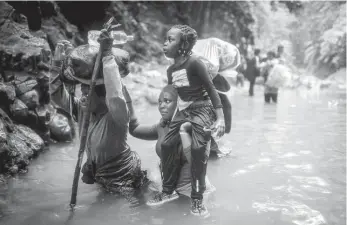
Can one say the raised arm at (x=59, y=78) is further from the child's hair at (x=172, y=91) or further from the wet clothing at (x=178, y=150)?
the child's hair at (x=172, y=91)

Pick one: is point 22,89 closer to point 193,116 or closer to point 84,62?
point 84,62

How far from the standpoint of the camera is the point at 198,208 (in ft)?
10.0

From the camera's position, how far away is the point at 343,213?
311 centimetres

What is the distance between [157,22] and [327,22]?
1443 cm

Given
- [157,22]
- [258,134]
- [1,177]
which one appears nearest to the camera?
[1,177]

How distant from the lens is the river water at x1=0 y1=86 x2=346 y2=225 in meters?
2.96

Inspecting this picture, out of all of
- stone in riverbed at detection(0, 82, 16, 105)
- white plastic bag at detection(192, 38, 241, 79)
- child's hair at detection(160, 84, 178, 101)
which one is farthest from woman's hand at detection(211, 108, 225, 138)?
stone in riverbed at detection(0, 82, 16, 105)

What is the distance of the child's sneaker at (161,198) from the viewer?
324 centimetres

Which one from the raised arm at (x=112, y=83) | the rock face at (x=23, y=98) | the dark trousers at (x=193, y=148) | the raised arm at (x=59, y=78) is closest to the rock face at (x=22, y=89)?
the rock face at (x=23, y=98)

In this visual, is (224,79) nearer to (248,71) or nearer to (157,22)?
(248,71)

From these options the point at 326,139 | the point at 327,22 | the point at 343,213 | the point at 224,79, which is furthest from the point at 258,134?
the point at 327,22

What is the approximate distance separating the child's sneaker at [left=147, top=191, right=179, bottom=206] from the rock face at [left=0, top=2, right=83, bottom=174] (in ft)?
5.58

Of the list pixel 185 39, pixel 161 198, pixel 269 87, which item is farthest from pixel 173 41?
pixel 269 87

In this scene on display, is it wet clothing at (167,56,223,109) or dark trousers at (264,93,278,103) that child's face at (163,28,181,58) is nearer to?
wet clothing at (167,56,223,109)
